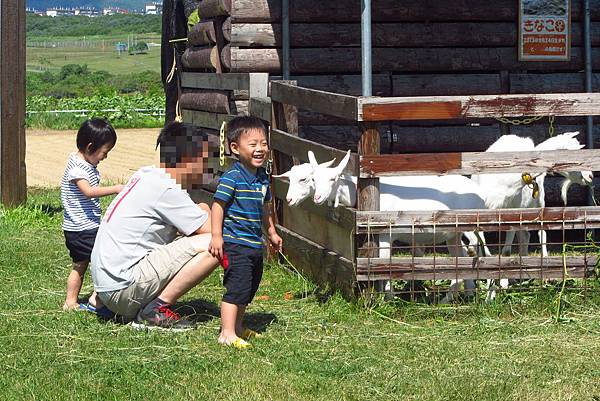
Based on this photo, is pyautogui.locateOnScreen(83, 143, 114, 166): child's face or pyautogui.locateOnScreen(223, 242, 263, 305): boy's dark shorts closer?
pyautogui.locateOnScreen(223, 242, 263, 305): boy's dark shorts

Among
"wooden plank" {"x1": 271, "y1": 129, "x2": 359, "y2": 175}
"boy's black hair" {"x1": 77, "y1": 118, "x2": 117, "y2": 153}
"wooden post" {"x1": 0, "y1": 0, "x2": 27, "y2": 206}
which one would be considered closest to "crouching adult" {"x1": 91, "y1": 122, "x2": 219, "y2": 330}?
"boy's black hair" {"x1": 77, "y1": 118, "x2": 117, "y2": 153}

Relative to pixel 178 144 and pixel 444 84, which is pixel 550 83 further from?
pixel 178 144

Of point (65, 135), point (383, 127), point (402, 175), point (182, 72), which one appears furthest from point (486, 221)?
point (65, 135)

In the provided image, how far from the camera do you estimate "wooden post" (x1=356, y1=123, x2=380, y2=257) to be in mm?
7836

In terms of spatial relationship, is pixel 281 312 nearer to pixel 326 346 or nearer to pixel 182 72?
pixel 326 346

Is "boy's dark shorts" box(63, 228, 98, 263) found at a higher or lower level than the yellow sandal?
higher

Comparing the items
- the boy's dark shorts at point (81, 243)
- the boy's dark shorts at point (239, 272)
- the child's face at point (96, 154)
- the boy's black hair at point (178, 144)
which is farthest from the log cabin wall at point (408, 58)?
the boy's dark shorts at point (239, 272)

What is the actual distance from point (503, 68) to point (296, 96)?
138 inches

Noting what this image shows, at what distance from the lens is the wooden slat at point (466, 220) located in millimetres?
7898

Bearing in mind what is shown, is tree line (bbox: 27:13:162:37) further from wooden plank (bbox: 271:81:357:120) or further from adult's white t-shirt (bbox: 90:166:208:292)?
adult's white t-shirt (bbox: 90:166:208:292)

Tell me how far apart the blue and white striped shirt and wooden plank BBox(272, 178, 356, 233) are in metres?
1.67

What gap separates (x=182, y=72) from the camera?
47.2ft

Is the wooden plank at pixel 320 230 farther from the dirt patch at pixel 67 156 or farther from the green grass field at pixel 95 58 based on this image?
the green grass field at pixel 95 58

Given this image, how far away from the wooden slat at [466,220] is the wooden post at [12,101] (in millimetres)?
7420
